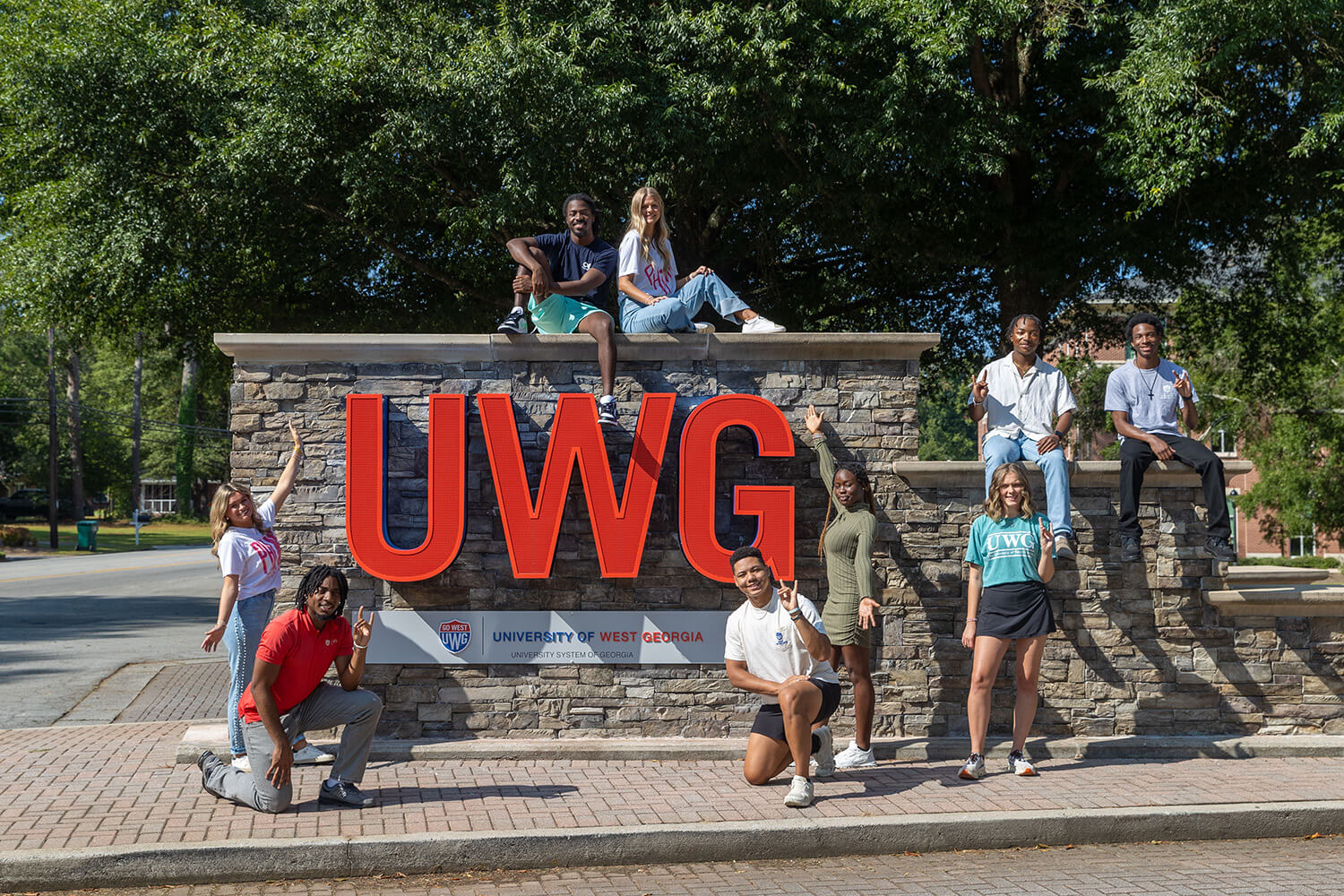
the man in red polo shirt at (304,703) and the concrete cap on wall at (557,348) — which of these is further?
the concrete cap on wall at (557,348)

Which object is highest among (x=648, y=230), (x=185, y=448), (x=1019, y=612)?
(x=185, y=448)

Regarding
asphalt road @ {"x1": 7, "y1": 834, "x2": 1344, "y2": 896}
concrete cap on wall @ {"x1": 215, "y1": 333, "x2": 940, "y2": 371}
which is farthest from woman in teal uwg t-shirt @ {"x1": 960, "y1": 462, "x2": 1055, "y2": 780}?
concrete cap on wall @ {"x1": 215, "y1": 333, "x2": 940, "y2": 371}

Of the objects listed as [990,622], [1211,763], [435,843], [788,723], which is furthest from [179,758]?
[1211,763]

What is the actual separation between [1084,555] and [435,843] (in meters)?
5.04

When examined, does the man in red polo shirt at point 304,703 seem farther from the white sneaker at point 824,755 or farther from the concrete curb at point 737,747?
the white sneaker at point 824,755

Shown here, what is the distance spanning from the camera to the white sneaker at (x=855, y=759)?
7.20 m

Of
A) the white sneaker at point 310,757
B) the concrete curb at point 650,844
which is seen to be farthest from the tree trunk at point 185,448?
the concrete curb at point 650,844

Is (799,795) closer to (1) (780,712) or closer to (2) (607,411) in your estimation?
→ (1) (780,712)

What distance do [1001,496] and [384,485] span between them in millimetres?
4150

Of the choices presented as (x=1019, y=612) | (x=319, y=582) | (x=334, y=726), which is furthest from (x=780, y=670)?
(x=319, y=582)

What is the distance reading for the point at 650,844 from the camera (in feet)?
18.1

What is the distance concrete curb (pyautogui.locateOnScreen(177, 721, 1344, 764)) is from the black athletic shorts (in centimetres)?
118

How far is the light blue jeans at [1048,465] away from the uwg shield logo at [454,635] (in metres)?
3.79

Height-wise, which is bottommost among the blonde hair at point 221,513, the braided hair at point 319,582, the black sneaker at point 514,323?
the braided hair at point 319,582
